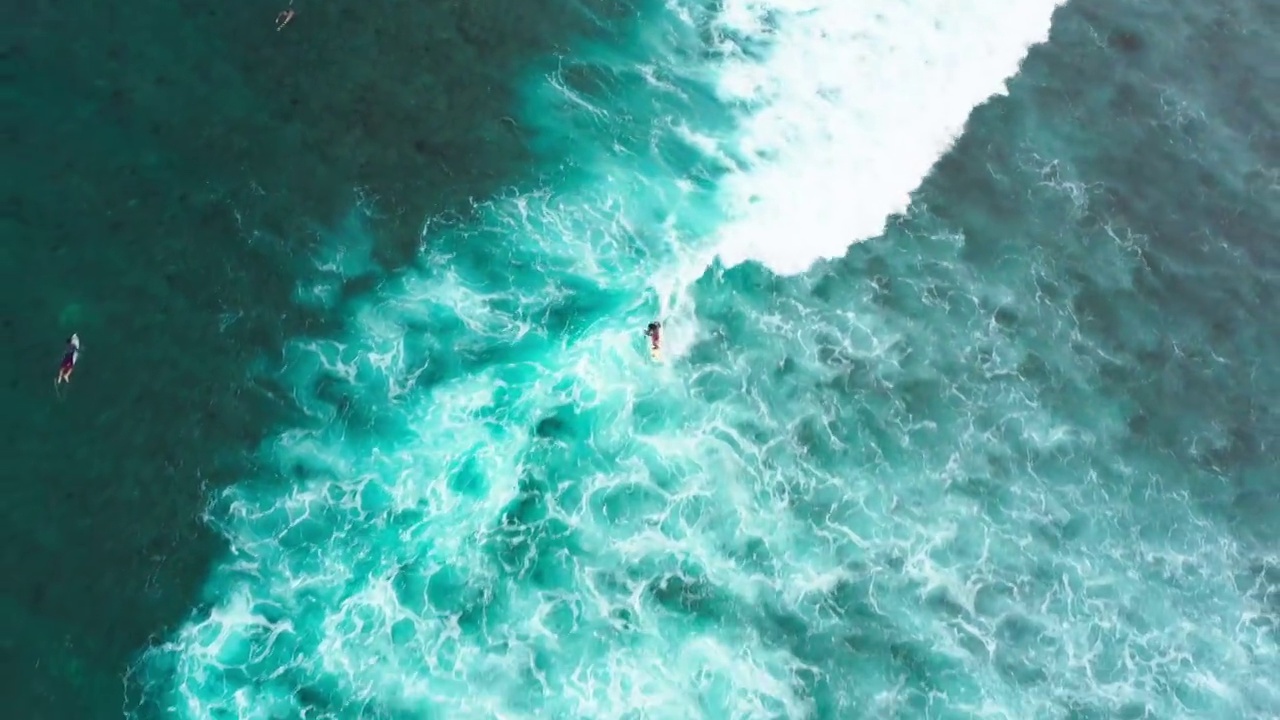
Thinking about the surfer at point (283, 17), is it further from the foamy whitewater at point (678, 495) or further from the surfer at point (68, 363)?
the surfer at point (68, 363)

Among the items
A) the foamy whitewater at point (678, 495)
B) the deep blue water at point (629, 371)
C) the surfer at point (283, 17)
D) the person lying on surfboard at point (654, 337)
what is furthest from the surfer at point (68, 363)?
the person lying on surfboard at point (654, 337)

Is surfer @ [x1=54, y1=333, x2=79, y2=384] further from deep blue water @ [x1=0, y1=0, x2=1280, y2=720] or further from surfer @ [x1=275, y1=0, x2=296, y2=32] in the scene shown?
surfer @ [x1=275, y1=0, x2=296, y2=32]

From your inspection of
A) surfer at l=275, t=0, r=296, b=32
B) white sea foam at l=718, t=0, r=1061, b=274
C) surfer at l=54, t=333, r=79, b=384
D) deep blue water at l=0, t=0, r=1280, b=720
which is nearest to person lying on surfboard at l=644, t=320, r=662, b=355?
deep blue water at l=0, t=0, r=1280, b=720

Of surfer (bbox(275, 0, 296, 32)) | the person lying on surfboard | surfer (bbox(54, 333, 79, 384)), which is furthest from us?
surfer (bbox(275, 0, 296, 32))

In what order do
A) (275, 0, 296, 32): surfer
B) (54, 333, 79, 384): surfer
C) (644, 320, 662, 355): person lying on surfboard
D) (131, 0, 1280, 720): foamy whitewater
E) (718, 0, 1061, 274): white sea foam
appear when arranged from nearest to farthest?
1. (131, 0, 1280, 720): foamy whitewater
2. (54, 333, 79, 384): surfer
3. (644, 320, 662, 355): person lying on surfboard
4. (718, 0, 1061, 274): white sea foam
5. (275, 0, 296, 32): surfer

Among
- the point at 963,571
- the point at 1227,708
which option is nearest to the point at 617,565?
the point at 963,571

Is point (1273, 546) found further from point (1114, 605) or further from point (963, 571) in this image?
point (963, 571)
